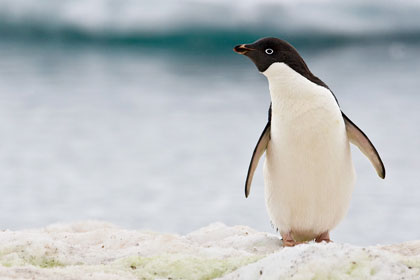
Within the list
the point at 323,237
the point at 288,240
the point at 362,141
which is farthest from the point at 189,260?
the point at 362,141

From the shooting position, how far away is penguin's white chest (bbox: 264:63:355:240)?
2.22 meters

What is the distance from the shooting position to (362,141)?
2387 millimetres

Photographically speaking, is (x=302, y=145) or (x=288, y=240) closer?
(x=302, y=145)

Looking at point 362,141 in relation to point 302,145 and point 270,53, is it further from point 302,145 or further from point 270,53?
point 270,53

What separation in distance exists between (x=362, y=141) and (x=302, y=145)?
0.31 meters

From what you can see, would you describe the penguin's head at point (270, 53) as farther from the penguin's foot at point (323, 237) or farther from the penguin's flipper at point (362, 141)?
the penguin's foot at point (323, 237)

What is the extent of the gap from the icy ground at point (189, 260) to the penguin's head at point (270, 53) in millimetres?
729

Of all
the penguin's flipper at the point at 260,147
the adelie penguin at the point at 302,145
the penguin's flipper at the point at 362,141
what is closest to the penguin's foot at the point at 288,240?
the adelie penguin at the point at 302,145

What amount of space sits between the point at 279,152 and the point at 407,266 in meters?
0.95

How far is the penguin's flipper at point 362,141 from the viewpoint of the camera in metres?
2.38

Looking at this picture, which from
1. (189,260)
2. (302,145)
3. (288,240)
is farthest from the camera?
(288,240)

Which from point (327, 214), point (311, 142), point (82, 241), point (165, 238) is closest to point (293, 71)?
point (311, 142)

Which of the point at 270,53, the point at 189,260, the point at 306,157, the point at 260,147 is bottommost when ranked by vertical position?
the point at 189,260

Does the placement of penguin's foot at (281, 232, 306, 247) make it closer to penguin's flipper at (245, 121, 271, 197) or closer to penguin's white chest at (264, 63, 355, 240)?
penguin's white chest at (264, 63, 355, 240)
